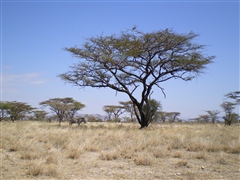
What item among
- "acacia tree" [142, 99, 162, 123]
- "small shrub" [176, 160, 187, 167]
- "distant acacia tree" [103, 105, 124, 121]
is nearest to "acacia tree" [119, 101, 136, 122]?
"distant acacia tree" [103, 105, 124, 121]

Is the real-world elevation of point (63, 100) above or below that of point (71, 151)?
above

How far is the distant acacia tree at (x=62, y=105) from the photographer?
4138 cm

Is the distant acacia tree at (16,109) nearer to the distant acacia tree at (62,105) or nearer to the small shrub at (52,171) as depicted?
the distant acacia tree at (62,105)

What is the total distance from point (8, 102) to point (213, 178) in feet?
137

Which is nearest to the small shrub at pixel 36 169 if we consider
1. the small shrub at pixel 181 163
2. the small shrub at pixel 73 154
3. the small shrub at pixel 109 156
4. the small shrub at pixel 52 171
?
the small shrub at pixel 52 171

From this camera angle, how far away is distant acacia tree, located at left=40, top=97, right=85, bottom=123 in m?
41.4


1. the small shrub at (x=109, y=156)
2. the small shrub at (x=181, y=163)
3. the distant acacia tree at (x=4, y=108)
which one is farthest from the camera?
the distant acacia tree at (x=4, y=108)

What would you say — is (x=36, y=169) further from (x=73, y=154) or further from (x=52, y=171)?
(x=73, y=154)

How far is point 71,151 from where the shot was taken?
7758 millimetres

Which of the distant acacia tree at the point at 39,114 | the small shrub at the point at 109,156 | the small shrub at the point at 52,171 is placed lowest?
the small shrub at the point at 52,171

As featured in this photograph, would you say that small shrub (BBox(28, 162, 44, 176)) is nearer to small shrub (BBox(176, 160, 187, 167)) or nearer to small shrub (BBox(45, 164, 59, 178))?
small shrub (BBox(45, 164, 59, 178))

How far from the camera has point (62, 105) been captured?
4138 centimetres

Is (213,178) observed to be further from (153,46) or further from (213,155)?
(153,46)

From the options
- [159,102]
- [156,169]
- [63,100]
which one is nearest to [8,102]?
[63,100]
